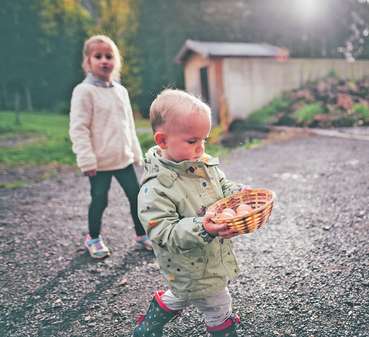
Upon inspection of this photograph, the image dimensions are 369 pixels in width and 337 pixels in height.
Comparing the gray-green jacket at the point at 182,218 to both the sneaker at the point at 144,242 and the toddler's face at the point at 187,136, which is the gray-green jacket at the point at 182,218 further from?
the sneaker at the point at 144,242

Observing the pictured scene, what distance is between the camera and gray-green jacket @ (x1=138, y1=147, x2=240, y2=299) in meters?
1.50

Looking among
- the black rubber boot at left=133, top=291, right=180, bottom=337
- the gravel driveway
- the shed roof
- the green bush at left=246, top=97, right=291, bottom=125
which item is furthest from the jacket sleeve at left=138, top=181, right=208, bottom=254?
the shed roof

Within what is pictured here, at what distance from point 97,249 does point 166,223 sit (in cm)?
182

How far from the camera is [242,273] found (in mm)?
2676

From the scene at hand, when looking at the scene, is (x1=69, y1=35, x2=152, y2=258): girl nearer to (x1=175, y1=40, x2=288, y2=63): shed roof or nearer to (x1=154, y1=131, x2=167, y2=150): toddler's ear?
(x1=154, y1=131, x2=167, y2=150): toddler's ear

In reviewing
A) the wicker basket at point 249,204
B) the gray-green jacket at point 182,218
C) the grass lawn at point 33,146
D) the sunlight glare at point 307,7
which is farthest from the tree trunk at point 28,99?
the sunlight glare at point 307,7

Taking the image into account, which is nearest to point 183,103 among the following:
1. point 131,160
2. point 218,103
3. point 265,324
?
point 265,324

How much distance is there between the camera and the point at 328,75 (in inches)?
590

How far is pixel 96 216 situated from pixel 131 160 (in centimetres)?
57

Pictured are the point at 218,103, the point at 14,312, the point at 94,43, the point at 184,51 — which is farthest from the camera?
the point at 184,51

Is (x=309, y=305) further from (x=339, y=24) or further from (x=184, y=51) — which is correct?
(x=339, y=24)

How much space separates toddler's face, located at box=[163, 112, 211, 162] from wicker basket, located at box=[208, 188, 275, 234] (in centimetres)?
25

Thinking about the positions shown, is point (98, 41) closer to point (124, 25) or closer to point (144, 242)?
point (144, 242)

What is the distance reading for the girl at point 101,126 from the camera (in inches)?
111
